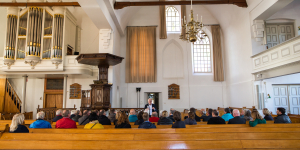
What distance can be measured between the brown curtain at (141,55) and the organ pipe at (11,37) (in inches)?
266

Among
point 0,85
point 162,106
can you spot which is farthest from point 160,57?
point 0,85

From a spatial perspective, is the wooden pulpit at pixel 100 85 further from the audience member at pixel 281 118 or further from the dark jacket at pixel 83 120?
the audience member at pixel 281 118

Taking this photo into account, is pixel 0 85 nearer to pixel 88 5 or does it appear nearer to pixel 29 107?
pixel 29 107

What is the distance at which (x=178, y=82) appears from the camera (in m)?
14.6

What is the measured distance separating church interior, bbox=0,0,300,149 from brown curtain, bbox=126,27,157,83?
0.07 m

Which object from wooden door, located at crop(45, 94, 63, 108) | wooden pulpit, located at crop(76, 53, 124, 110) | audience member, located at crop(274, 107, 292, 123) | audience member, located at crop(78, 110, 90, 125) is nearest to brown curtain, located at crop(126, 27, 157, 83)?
wooden pulpit, located at crop(76, 53, 124, 110)

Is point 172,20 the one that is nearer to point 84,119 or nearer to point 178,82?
point 178,82

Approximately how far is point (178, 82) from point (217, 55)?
3386mm

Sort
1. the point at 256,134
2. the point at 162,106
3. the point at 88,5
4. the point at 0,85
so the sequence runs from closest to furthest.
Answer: the point at 256,134 < the point at 88,5 < the point at 0,85 < the point at 162,106

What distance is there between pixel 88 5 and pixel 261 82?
898cm

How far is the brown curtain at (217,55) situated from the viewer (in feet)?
47.5

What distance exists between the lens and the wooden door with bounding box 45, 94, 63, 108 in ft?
43.8

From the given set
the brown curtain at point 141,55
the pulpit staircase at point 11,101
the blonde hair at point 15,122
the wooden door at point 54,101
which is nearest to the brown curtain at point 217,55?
the brown curtain at point 141,55

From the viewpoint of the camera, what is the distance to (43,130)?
4016 mm
